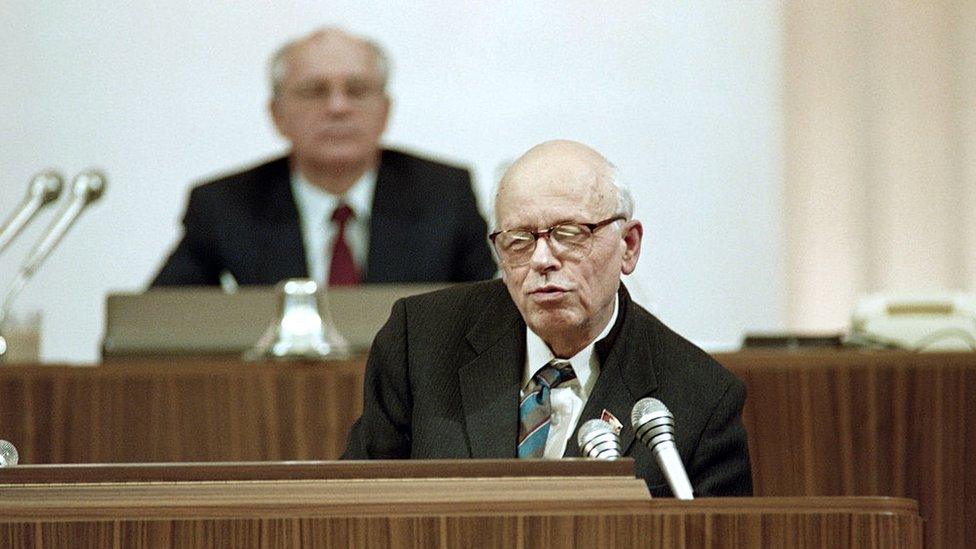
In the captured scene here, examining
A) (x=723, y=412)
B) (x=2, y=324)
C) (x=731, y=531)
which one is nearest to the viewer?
(x=731, y=531)

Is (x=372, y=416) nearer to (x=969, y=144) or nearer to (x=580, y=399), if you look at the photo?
(x=580, y=399)

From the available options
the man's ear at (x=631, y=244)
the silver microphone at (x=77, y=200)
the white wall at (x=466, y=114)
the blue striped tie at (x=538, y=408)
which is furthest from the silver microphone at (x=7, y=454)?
the white wall at (x=466, y=114)

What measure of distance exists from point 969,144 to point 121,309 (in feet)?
10.0

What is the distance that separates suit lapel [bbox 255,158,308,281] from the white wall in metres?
0.83

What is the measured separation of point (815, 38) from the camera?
507cm

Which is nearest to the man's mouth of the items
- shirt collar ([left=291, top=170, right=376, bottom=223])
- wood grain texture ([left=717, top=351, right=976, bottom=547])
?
wood grain texture ([left=717, top=351, right=976, bottom=547])

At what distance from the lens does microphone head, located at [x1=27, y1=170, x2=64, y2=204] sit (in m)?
Result: 3.43

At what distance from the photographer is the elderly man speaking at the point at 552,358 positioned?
7.13 feet

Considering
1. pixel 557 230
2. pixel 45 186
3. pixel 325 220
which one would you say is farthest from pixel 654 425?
pixel 325 220

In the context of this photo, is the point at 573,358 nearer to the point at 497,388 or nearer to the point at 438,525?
the point at 497,388

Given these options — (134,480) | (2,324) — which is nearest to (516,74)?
(2,324)

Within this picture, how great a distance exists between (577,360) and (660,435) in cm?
53

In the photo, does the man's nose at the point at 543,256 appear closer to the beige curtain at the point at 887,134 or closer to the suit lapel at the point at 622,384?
the suit lapel at the point at 622,384

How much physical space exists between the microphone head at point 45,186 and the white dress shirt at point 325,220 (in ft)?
2.79
